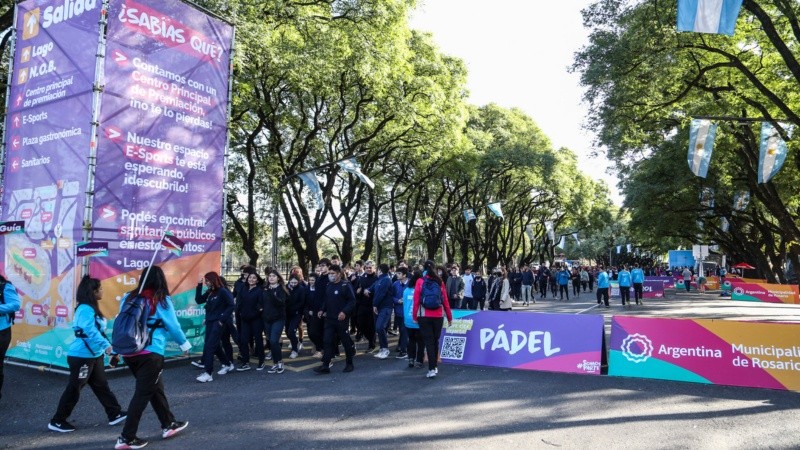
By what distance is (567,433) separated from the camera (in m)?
5.64

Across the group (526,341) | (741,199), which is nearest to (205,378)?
(526,341)

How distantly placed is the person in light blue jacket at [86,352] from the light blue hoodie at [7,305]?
4.72 ft

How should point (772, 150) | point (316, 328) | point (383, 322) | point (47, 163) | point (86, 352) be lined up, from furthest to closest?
point (772, 150) < point (383, 322) < point (316, 328) < point (47, 163) < point (86, 352)

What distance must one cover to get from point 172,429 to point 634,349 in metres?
6.82

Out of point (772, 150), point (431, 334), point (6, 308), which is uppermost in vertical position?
point (772, 150)

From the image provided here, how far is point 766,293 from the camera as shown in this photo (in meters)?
27.4

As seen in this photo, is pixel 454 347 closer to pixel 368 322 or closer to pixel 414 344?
pixel 414 344

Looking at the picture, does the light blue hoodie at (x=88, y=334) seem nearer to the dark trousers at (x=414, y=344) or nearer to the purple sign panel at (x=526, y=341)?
the dark trousers at (x=414, y=344)

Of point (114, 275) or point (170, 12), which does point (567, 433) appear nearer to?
point (114, 275)

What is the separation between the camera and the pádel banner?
1046 inches

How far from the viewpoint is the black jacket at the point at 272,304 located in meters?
8.96

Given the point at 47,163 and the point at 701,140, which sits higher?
the point at 701,140

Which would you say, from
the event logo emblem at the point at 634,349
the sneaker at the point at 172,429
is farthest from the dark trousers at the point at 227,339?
the event logo emblem at the point at 634,349

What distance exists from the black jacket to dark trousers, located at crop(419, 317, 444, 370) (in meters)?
2.41
